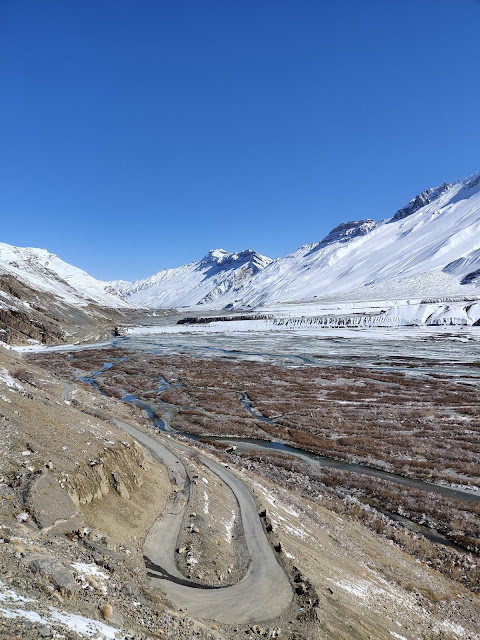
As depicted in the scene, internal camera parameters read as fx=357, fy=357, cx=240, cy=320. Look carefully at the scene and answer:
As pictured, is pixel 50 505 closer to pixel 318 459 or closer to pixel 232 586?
pixel 232 586

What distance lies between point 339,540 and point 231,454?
14.9m

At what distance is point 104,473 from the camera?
57.0ft

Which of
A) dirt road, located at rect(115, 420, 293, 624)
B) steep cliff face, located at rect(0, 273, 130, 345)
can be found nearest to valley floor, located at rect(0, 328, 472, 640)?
dirt road, located at rect(115, 420, 293, 624)

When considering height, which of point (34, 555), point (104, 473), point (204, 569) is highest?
point (34, 555)

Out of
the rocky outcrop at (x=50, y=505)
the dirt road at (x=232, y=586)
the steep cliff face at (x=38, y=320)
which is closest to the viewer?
the dirt road at (x=232, y=586)

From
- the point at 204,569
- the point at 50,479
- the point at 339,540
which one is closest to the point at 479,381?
the point at 339,540

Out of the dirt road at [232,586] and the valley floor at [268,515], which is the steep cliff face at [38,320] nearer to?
the valley floor at [268,515]

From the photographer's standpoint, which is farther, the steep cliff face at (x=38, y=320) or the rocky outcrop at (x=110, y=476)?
the steep cliff face at (x=38, y=320)

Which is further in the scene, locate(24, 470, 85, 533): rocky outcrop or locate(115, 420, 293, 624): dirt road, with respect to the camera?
locate(24, 470, 85, 533): rocky outcrop

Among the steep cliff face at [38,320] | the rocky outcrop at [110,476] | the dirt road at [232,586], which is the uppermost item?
the steep cliff face at [38,320]

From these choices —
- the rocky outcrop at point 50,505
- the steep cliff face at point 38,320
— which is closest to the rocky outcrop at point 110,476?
the rocky outcrop at point 50,505

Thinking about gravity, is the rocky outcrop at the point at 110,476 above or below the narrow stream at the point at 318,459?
above

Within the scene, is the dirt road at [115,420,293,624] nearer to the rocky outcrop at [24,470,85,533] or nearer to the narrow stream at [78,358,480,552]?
the rocky outcrop at [24,470,85,533]

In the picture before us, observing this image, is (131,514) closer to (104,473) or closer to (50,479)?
(104,473)
